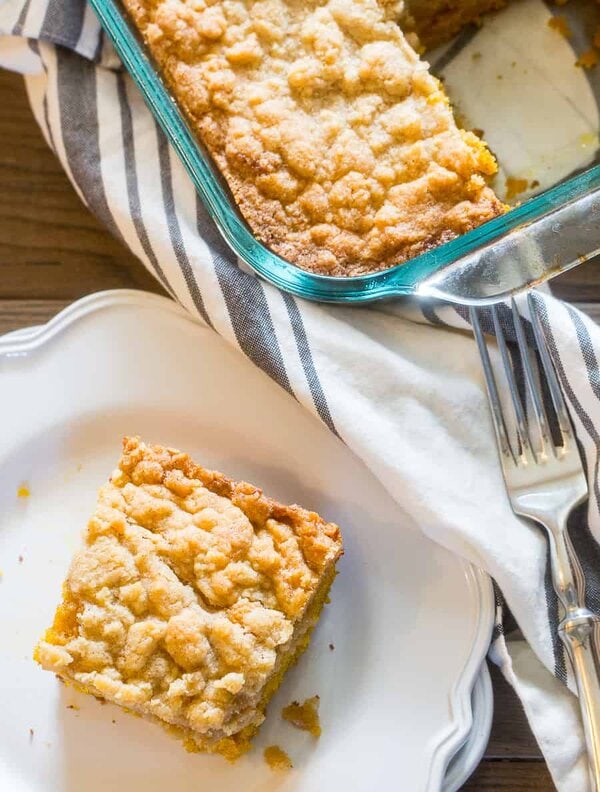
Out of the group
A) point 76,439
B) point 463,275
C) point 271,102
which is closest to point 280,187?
point 271,102

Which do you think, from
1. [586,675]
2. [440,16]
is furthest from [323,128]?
[586,675]

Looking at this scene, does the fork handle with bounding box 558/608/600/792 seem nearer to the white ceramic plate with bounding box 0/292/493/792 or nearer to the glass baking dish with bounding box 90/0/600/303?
the white ceramic plate with bounding box 0/292/493/792

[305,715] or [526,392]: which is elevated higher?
[526,392]

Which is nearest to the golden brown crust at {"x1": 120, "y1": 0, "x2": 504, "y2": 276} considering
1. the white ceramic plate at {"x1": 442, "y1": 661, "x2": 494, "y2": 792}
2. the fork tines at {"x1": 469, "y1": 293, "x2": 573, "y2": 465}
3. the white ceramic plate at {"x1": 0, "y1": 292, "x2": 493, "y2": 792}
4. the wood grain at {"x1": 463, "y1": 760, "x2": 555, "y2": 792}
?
the fork tines at {"x1": 469, "y1": 293, "x2": 573, "y2": 465}

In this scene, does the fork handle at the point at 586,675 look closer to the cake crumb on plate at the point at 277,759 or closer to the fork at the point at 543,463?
the fork at the point at 543,463

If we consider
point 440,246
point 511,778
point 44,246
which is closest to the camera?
point 440,246

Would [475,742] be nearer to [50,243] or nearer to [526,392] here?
[526,392]
